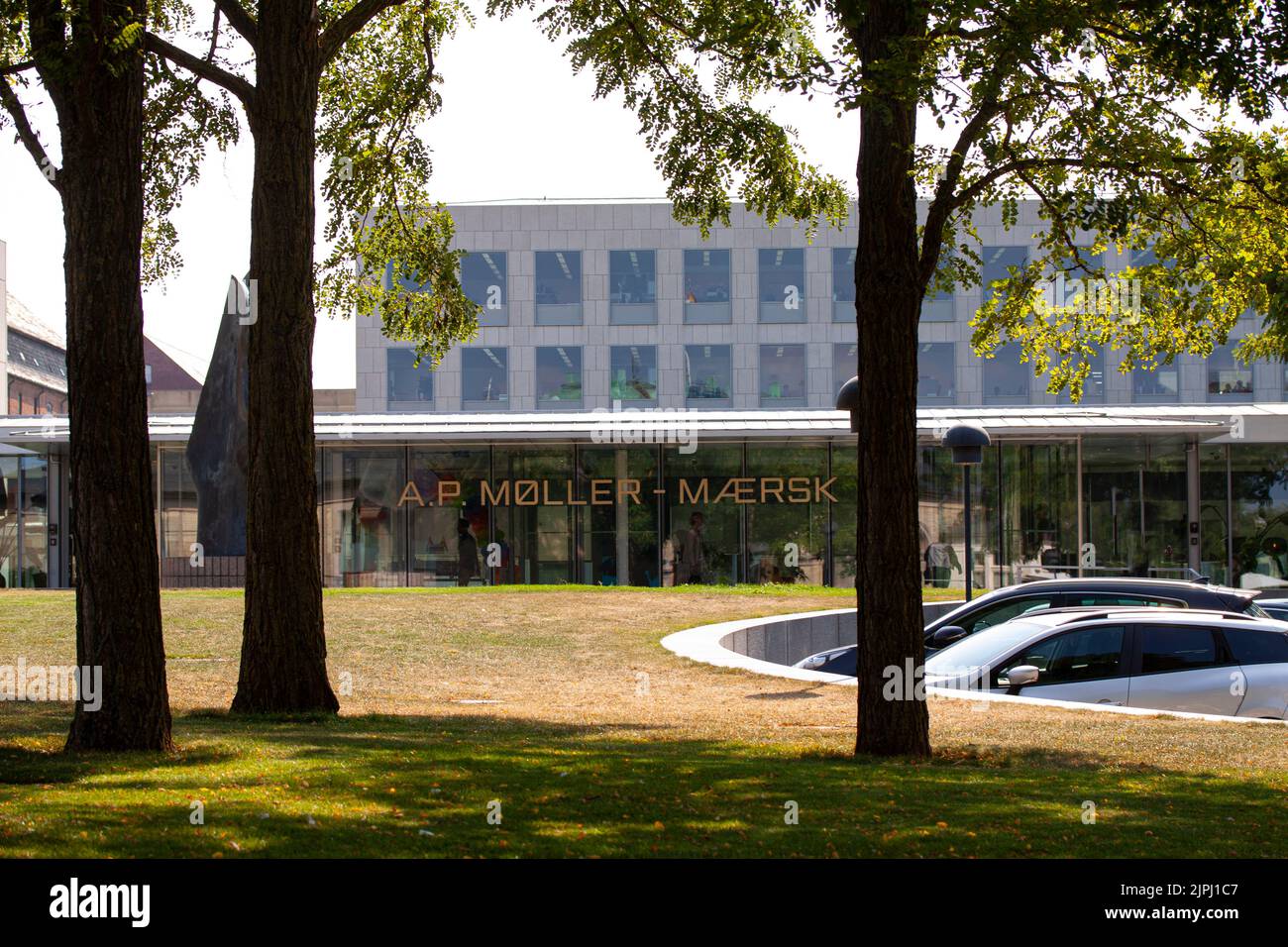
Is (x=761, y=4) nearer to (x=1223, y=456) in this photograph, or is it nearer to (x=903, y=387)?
(x=903, y=387)

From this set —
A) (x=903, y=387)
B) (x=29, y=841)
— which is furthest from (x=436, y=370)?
(x=29, y=841)

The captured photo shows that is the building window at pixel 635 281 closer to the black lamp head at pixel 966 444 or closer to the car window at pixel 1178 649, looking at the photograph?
the black lamp head at pixel 966 444

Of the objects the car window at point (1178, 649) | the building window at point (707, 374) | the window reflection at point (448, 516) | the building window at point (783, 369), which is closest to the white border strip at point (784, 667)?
the car window at point (1178, 649)

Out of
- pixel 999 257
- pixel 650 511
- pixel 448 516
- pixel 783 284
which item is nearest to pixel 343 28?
pixel 448 516

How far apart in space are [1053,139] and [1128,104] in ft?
3.50

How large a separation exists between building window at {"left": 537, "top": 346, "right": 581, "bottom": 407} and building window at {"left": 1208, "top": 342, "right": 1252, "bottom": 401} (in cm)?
2176

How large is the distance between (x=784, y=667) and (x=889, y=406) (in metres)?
7.53

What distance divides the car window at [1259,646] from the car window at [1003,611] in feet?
14.1

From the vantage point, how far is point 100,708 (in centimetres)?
915

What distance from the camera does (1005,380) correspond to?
5044cm

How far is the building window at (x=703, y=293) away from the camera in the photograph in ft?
166

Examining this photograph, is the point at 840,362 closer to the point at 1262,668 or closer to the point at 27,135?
the point at 1262,668

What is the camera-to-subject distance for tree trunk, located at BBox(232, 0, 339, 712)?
1195cm

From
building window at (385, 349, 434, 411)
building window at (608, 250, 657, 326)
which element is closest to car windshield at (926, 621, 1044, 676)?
building window at (608, 250, 657, 326)
